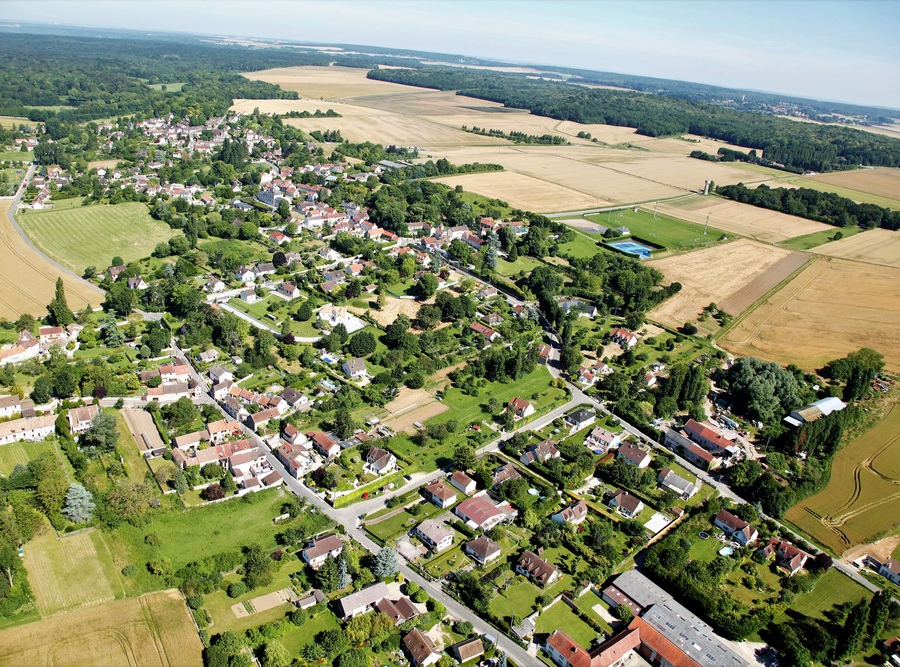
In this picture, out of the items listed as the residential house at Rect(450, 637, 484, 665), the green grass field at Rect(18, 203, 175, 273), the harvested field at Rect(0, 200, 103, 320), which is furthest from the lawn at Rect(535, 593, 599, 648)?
the green grass field at Rect(18, 203, 175, 273)

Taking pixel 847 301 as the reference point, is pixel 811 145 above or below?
above

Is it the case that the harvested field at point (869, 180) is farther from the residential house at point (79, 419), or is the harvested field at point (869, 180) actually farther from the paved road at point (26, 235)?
the residential house at point (79, 419)

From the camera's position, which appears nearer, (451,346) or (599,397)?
(599,397)

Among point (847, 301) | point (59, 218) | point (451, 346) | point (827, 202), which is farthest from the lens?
point (827, 202)

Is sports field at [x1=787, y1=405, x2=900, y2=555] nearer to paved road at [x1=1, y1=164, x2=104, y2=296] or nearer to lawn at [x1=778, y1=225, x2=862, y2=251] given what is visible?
lawn at [x1=778, y1=225, x2=862, y2=251]

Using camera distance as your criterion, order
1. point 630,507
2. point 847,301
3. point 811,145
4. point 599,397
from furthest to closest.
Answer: point 811,145 → point 847,301 → point 599,397 → point 630,507

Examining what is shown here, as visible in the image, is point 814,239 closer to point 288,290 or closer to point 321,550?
point 288,290

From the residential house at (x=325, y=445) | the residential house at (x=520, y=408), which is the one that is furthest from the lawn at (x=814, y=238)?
the residential house at (x=325, y=445)

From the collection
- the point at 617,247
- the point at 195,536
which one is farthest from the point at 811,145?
the point at 195,536

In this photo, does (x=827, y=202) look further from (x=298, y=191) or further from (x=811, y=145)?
(x=298, y=191)
